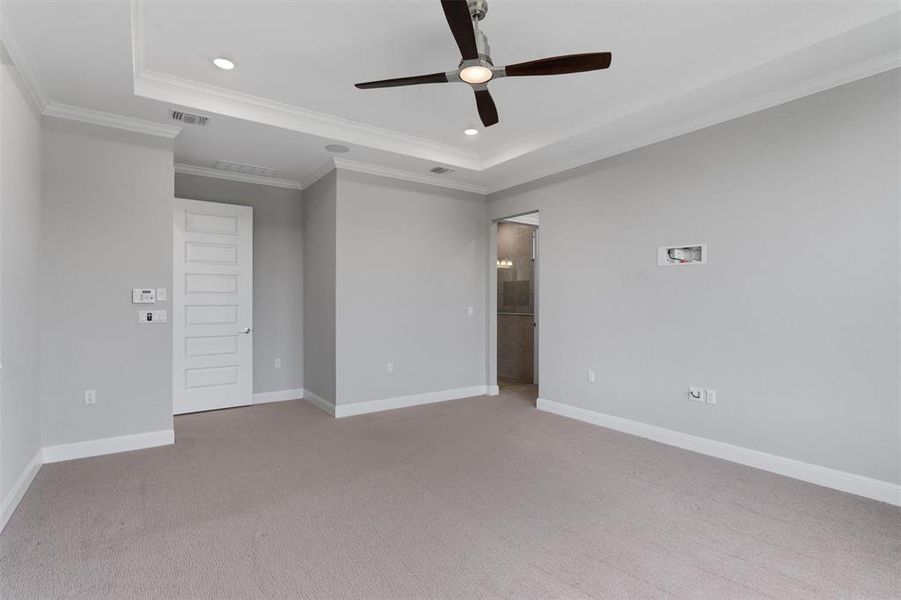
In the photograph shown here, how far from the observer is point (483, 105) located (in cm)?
308

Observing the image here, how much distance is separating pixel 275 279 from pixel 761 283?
16.7 feet

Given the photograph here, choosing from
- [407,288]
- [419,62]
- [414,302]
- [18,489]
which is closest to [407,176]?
[407,288]

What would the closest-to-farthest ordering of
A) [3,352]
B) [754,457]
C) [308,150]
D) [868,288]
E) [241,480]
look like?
[3,352] < [868,288] < [241,480] < [754,457] < [308,150]

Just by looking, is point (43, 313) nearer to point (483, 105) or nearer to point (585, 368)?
point (483, 105)

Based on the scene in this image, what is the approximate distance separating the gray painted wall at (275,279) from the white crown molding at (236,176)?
2.3 inches

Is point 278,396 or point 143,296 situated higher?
point 143,296

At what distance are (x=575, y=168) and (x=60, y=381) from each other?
4986mm

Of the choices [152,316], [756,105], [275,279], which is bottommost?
[152,316]

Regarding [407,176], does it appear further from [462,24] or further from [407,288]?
[462,24]

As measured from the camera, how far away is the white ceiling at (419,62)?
2641 mm

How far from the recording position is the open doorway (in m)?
7.04

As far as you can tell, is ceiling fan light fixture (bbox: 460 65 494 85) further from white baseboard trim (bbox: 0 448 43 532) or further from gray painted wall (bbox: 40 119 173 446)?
white baseboard trim (bbox: 0 448 43 532)

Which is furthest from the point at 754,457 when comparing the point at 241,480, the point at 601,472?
the point at 241,480

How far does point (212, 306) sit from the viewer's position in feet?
17.0
